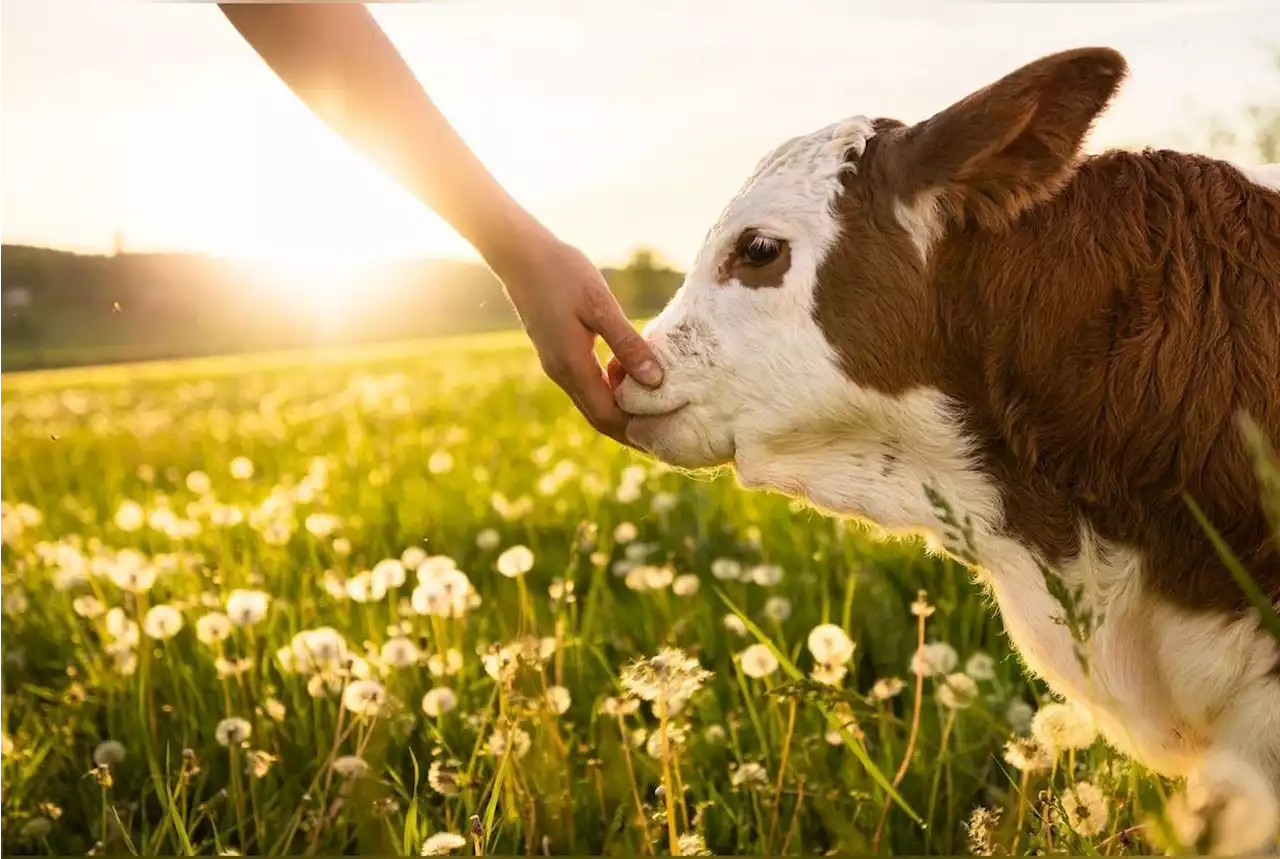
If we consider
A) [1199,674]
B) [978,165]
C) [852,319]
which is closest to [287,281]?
[852,319]

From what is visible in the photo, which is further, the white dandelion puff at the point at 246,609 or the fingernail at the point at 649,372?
the white dandelion puff at the point at 246,609

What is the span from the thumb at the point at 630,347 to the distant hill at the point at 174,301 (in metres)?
0.33

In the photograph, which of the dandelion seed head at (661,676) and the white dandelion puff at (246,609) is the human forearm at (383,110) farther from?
the white dandelion puff at (246,609)

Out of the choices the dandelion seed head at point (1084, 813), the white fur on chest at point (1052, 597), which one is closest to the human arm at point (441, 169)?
the white fur on chest at point (1052, 597)

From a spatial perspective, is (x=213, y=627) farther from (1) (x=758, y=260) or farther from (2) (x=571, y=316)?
(1) (x=758, y=260)

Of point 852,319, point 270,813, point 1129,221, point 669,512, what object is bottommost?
point 270,813

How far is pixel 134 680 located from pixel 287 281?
1.39 m

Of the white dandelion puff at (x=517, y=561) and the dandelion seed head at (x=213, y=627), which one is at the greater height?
the white dandelion puff at (x=517, y=561)

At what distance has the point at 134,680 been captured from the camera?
420 cm

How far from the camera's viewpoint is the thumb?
3.02 metres

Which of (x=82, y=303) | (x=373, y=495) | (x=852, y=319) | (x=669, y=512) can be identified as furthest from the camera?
(x=373, y=495)

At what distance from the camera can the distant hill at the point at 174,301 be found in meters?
3.47

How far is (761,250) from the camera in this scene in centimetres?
296

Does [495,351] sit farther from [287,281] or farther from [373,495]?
[287,281]
